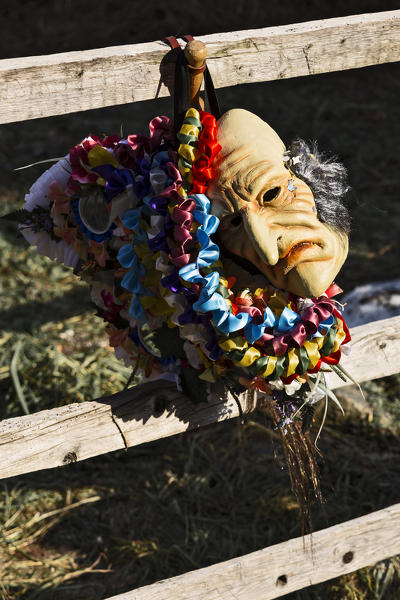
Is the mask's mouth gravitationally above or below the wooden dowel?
below

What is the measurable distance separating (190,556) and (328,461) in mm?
715

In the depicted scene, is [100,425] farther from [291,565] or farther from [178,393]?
[291,565]

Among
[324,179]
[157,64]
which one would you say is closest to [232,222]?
[324,179]

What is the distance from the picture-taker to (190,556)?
259 centimetres

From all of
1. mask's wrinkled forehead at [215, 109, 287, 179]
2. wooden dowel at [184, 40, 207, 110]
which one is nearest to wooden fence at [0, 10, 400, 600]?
wooden dowel at [184, 40, 207, 110]

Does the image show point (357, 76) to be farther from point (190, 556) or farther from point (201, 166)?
point (201, 166)

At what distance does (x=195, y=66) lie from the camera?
5.09 feet

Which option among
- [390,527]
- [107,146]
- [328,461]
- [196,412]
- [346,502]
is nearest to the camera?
[107,146]

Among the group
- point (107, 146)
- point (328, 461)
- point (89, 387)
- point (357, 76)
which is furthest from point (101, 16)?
point (107, 146)

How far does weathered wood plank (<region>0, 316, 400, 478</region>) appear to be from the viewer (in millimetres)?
1704

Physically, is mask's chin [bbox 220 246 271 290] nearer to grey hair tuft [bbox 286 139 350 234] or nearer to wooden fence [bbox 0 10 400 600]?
grey hair tuft [bbox 286 139 350 234]

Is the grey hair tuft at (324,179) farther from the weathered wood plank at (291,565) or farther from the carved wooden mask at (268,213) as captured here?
the weathered wood plank at (291,565)

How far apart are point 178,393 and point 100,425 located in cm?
19

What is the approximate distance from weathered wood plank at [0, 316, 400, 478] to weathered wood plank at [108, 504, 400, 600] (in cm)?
39
